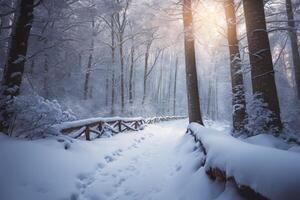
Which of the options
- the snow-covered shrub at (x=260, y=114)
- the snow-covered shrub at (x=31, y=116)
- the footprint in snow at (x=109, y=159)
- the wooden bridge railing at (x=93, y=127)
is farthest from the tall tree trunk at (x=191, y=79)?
the snow-covered shrub at (x=31, y=116)

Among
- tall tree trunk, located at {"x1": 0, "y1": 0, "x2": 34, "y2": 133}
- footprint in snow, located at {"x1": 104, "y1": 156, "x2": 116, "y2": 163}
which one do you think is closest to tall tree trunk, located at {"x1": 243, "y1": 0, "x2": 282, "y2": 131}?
footprint in snow, located at {"x1": 104, "y1": 156, "x2": 116, "y2": 163}

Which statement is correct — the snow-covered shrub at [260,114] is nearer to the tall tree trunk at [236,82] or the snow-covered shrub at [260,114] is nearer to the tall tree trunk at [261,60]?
the tall tree trunk at [261,60]

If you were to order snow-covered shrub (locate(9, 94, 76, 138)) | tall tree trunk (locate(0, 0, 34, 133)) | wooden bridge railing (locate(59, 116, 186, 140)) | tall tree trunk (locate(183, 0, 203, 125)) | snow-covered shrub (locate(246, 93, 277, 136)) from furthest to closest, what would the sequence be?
tall tree trunk (locate(183, 0, 203, 125))
wooden bridge railing (locate(59, 116, 186, 140))
tall tree trunk (locate(0, 0, 34, 133))
snow-covered shrub (locate(9, 94, 76, 138))
snow-covered shrub (locate(246, 93, 277, 136))

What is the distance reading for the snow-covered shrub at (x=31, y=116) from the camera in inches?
257

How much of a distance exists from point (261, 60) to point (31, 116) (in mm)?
5824

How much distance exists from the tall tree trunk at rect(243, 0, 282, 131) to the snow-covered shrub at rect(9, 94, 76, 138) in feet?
17.9

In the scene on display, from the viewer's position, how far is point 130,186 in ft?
17.9

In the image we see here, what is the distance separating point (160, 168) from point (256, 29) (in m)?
4.23

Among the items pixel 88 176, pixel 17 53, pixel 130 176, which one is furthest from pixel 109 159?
pixel 17 53

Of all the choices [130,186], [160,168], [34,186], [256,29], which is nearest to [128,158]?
[160,168]

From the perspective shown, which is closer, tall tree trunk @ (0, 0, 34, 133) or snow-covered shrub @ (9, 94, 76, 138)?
snow-covered shrub @ (9, 94, 76, 138)

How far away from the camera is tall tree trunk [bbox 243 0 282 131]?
17.3ft

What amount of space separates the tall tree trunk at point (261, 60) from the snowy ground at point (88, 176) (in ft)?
6.06

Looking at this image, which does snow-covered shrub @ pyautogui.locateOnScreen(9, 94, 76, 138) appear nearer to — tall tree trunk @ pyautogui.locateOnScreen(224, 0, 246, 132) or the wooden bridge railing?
the wooden bridge railing
